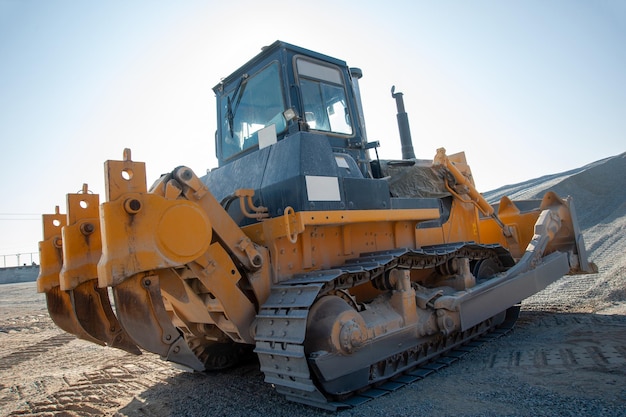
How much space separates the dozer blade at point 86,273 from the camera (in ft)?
12.3

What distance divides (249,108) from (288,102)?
74cm

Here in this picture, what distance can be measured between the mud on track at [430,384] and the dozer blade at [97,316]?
628 mm

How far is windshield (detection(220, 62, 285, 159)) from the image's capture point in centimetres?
479

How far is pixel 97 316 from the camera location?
4.01 meters

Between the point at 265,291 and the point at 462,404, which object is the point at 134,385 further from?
the point at 462,404

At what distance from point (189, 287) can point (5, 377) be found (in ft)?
13.0

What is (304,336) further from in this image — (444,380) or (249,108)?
(249,108)

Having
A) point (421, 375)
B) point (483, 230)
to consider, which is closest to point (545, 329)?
point (483, 230)

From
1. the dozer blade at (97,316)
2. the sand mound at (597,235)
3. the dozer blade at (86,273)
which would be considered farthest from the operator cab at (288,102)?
the sand mound at (597,235)

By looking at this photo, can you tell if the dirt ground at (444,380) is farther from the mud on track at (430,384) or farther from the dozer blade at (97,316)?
the dozer blade at (97,316)

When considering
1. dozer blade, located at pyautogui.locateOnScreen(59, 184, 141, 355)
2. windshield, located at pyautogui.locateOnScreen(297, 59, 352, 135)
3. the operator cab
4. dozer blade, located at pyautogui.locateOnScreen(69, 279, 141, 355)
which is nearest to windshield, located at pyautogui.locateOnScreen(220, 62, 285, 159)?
the operator cab

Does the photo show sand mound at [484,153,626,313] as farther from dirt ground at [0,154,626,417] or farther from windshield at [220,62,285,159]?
windshield at [220,62,285,159]

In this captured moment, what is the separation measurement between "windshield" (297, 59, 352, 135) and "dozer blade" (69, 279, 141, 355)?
254 centimetres

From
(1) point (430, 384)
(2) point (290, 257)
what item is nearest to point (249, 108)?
(2) point (290, 257)
